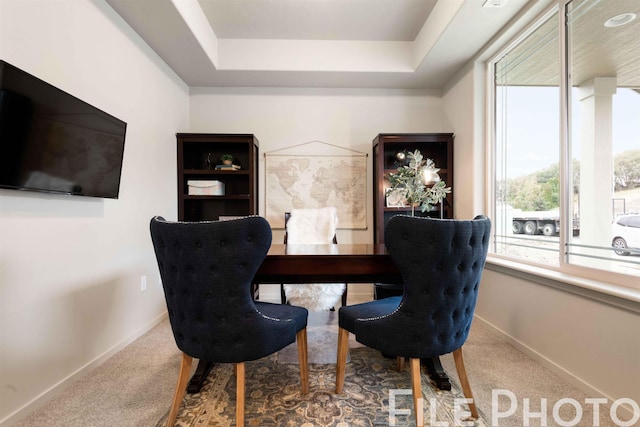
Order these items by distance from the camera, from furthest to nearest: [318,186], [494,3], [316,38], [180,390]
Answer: [318,186] → [316,38] → [494,3] → [180,390]

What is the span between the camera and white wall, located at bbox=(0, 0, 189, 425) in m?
1.43

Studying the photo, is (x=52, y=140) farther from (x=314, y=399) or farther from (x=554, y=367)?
(x=554, y=367)

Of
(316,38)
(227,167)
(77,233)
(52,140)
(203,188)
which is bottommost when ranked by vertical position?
(77,233)

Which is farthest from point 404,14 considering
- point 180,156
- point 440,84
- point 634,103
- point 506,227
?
point 180,156

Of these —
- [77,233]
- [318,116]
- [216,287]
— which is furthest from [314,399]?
[318,116]

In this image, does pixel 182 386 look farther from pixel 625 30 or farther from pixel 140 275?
pixel 625 30

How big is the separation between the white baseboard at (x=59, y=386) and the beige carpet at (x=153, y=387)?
0.03 meters

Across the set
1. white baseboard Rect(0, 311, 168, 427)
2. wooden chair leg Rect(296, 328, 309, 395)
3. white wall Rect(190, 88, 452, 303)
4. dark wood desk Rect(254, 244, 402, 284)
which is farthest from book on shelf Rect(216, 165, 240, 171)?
wooden chair leg Rect(296, 328, 309, 395)

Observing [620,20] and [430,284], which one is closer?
[430,284]

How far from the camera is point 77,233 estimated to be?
71.4 inches

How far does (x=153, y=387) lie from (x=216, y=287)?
1.00 meters

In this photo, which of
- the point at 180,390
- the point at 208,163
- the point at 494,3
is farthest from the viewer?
the point at 208,163

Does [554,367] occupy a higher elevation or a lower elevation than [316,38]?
lower

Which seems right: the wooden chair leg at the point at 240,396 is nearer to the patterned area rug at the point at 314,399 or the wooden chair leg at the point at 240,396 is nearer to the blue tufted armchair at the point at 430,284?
the patterned area rug at the point at 314,399
